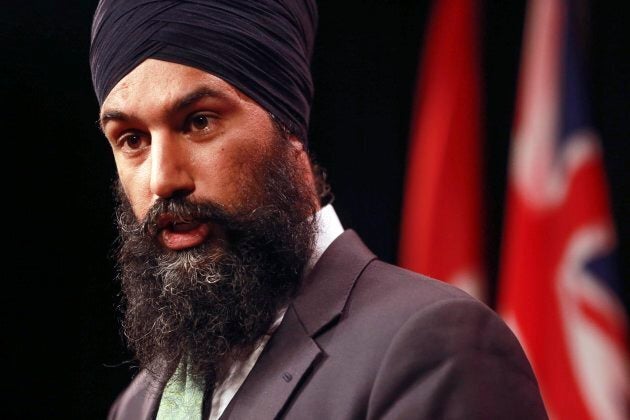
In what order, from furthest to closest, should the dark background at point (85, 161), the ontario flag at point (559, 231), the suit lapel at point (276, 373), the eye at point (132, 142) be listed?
the dark background at point (85, 161)
the ontario flag at point (559, 231)
the eye at point (132, 142)
the suit lapel at point (276, 373)

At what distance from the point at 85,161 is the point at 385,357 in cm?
151

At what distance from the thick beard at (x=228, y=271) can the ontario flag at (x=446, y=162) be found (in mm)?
971

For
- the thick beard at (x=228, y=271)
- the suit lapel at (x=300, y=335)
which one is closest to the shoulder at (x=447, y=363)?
the suit lapel at (x=300, y=335)

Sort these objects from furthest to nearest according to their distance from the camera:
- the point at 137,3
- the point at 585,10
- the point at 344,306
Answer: the point at 585,10, the point at 137,3, the point at 344,306

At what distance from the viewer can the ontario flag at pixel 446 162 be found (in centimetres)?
248

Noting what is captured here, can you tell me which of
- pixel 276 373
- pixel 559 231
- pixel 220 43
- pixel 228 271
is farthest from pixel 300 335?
pixel 559 231

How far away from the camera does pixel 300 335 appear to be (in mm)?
1417

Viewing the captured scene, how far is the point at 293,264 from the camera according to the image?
5.09 feet

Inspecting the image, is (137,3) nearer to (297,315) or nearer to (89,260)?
(297,315)

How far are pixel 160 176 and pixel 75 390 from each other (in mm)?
1275

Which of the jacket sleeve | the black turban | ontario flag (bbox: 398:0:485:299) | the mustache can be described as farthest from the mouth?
ontario flag (bbox: 398:0:485:299)

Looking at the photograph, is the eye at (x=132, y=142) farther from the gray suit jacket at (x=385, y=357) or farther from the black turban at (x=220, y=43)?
the gray suit jacket at (x=385, y=357)

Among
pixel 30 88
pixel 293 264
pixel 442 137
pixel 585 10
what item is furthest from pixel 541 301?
pixel 30 88

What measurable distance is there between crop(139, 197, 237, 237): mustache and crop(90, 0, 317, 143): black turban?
219 millimetres
